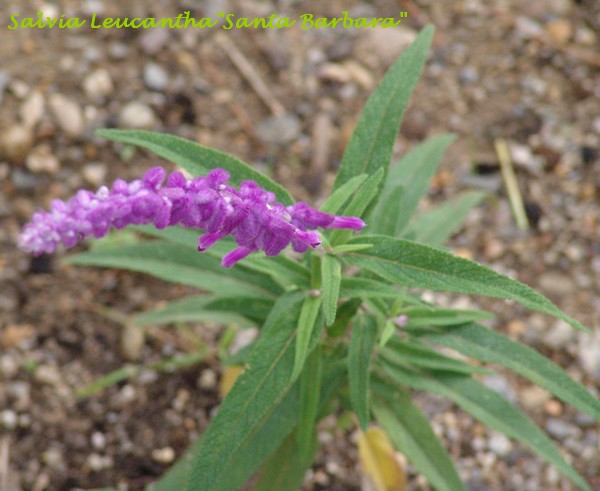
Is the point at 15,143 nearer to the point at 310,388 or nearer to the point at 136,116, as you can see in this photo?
the point at 136,116

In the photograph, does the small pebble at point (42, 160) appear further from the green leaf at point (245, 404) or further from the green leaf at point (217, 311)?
the green leaf at point (245, 404)

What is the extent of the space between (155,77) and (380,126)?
233cm

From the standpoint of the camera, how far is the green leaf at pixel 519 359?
2.73 metres

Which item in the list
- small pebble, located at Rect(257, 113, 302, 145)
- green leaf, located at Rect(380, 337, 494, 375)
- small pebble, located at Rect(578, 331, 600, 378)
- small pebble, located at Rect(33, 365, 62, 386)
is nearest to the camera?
green leaf, located at Rect(380, 337, 494, 375)

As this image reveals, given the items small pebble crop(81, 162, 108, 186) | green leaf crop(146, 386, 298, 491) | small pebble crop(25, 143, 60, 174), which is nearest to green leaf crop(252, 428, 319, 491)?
green leaf crop(146, 386, 298, 491)

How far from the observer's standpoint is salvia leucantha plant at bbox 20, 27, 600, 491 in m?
1.93

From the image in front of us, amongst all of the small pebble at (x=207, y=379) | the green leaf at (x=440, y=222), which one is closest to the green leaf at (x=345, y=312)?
the green leaf at (x=440, y=222)

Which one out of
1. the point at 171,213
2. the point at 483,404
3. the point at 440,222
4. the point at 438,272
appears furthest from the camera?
the point at 440,222

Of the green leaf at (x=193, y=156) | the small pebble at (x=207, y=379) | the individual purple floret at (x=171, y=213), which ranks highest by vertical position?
the individual purple floret at (x=171, y=213)

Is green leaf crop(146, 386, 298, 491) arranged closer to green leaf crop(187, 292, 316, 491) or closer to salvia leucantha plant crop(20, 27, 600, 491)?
salvia leucantha plant crop(20, 27, 600, 491)

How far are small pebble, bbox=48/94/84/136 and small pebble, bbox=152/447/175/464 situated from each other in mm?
1839

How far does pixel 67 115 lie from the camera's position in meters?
4.54

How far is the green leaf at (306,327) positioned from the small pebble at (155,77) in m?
2.52

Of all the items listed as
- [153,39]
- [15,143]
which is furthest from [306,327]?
[153,39]
